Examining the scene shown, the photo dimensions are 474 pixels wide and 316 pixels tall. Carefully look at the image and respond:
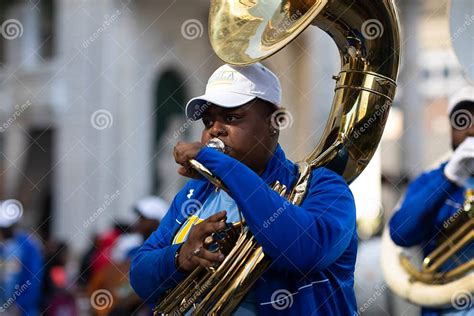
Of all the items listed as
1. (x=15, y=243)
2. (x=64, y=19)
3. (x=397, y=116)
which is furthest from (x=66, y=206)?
(x=15, y=243)

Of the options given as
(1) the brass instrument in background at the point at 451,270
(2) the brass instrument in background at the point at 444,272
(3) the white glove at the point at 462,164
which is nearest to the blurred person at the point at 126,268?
(2) the brass instrument in background at the point at 444,272

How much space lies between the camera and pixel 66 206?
19234mm

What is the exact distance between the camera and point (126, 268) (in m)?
8.50

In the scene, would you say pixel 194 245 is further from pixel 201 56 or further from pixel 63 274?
pixel 201 56

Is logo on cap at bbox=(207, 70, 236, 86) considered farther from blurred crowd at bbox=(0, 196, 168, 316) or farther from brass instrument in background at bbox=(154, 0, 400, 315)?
blurred crowd at bbox=(0, 196, 168, 316)

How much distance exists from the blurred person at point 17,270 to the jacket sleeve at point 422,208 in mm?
4359

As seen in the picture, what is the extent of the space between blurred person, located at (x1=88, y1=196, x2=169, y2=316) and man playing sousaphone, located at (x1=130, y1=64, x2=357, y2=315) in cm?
394

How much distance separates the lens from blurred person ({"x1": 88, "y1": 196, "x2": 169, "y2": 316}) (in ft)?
26.2

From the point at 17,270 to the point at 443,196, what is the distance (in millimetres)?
4853

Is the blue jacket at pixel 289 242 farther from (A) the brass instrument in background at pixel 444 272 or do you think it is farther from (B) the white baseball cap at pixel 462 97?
(B) the white baseball cap at pixel 462 97

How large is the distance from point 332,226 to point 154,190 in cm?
1476

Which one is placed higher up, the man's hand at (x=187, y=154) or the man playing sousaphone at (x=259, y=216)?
the man's hand at (x=187, y=154)

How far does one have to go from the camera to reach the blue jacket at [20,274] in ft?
30.2

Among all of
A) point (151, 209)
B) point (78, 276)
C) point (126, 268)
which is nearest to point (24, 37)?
point (78, 276)
